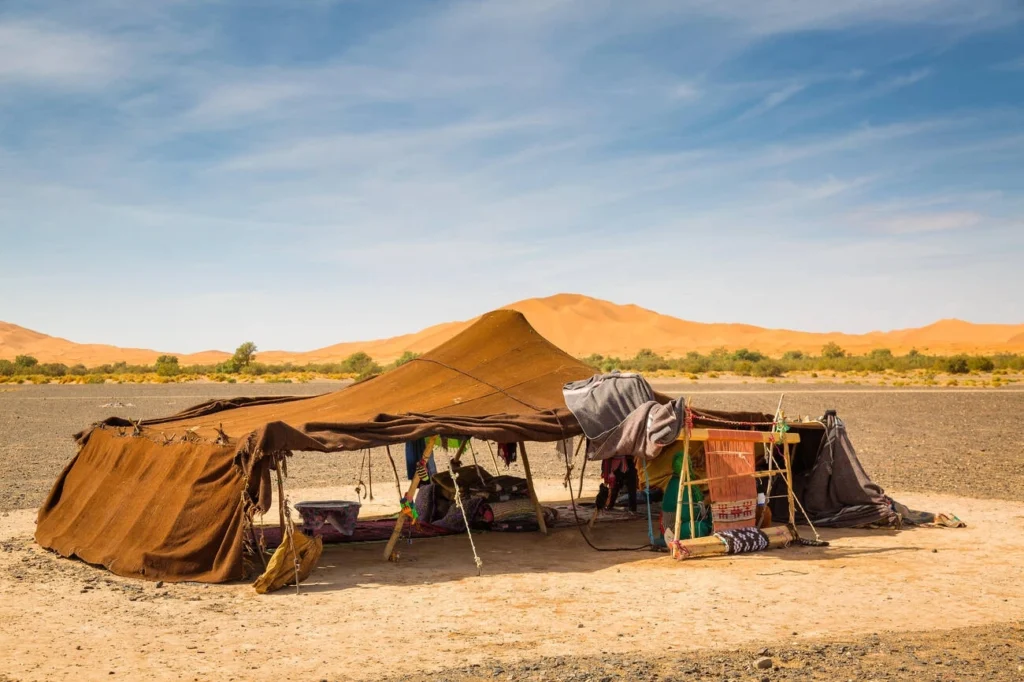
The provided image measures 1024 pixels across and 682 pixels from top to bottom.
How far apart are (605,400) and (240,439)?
378 centimetres

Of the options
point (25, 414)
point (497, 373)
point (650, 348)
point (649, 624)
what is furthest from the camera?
point (650, 348)

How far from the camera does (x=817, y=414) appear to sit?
27969 millimetres

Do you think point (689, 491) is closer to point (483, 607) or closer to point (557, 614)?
point (557, 614)

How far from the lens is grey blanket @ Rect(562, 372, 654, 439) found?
409 inches

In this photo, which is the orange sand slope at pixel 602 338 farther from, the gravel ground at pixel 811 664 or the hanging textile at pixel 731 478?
the gravel ground at pixel 811 664

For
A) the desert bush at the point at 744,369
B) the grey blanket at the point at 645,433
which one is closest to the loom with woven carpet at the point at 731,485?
the grey blanket at the point at 645,433

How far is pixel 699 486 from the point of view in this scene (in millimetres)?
10906

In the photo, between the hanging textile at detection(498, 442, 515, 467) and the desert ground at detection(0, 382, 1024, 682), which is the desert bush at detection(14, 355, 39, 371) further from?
the hanging textile at detection(498, 442, 515, 467)

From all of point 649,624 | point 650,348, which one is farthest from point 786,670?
point 650,348

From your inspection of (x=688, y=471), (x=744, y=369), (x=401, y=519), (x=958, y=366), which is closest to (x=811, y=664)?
(x=688, y=471)

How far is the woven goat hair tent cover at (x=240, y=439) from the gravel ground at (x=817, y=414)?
3.61m

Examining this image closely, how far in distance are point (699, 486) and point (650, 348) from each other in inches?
4149

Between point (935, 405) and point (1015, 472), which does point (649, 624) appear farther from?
point (935, 405)

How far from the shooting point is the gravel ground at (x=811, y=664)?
6.21 m
